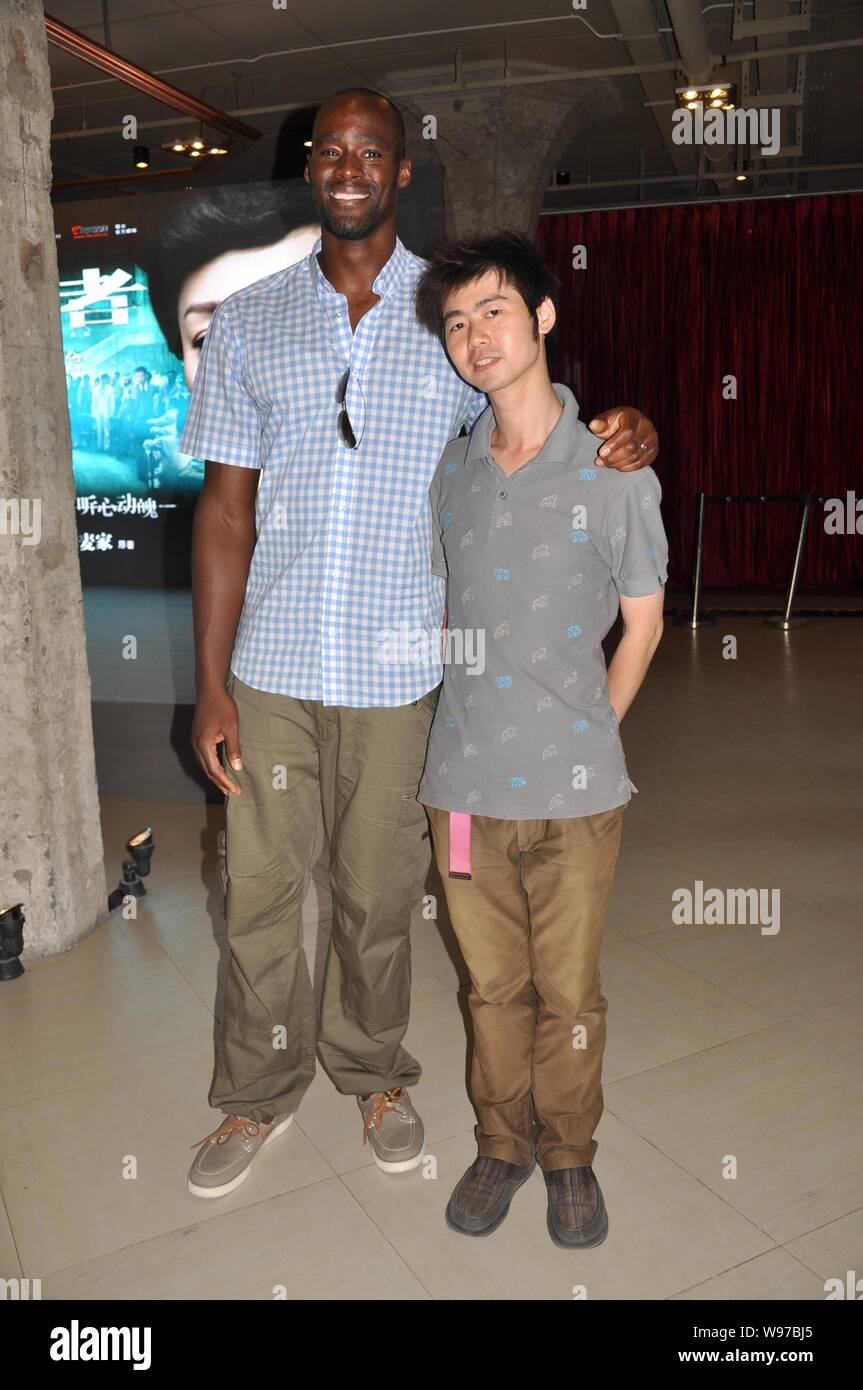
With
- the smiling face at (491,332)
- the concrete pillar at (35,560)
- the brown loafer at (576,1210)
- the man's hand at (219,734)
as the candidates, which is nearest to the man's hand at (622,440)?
the smiling face at (491,332)

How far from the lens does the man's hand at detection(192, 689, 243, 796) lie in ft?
5.58

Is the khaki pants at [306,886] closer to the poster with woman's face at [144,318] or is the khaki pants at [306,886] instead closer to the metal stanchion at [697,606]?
the poster with woman's face at [144,318]

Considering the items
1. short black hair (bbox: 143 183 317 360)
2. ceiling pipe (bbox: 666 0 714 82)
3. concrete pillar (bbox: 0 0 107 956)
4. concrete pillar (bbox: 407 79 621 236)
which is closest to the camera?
concrete pillar (bbox: 0 0 107 956)

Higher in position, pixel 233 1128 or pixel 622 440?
pixel 622 440

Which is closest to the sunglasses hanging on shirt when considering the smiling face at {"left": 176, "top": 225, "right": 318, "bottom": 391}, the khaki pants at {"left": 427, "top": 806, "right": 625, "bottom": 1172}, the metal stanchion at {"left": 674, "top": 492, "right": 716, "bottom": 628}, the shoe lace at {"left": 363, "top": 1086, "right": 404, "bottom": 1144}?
the khaki pants at {"left": 427, "top": 806, "right": 625, "bottom": 1172}

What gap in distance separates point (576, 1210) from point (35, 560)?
179 cm

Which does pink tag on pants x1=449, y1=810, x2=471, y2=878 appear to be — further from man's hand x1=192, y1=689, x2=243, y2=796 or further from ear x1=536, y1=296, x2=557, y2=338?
ear x1=536, y1=296, x2=557, y2=338

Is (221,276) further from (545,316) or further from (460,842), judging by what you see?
(460,842)

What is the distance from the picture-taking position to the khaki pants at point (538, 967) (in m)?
1.57

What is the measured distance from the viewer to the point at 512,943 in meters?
1.64

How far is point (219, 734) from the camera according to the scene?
67.4 inches

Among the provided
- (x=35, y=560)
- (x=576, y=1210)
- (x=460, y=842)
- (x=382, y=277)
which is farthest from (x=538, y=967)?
(x=35, y=560)

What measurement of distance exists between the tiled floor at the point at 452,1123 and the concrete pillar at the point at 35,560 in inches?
9.3
